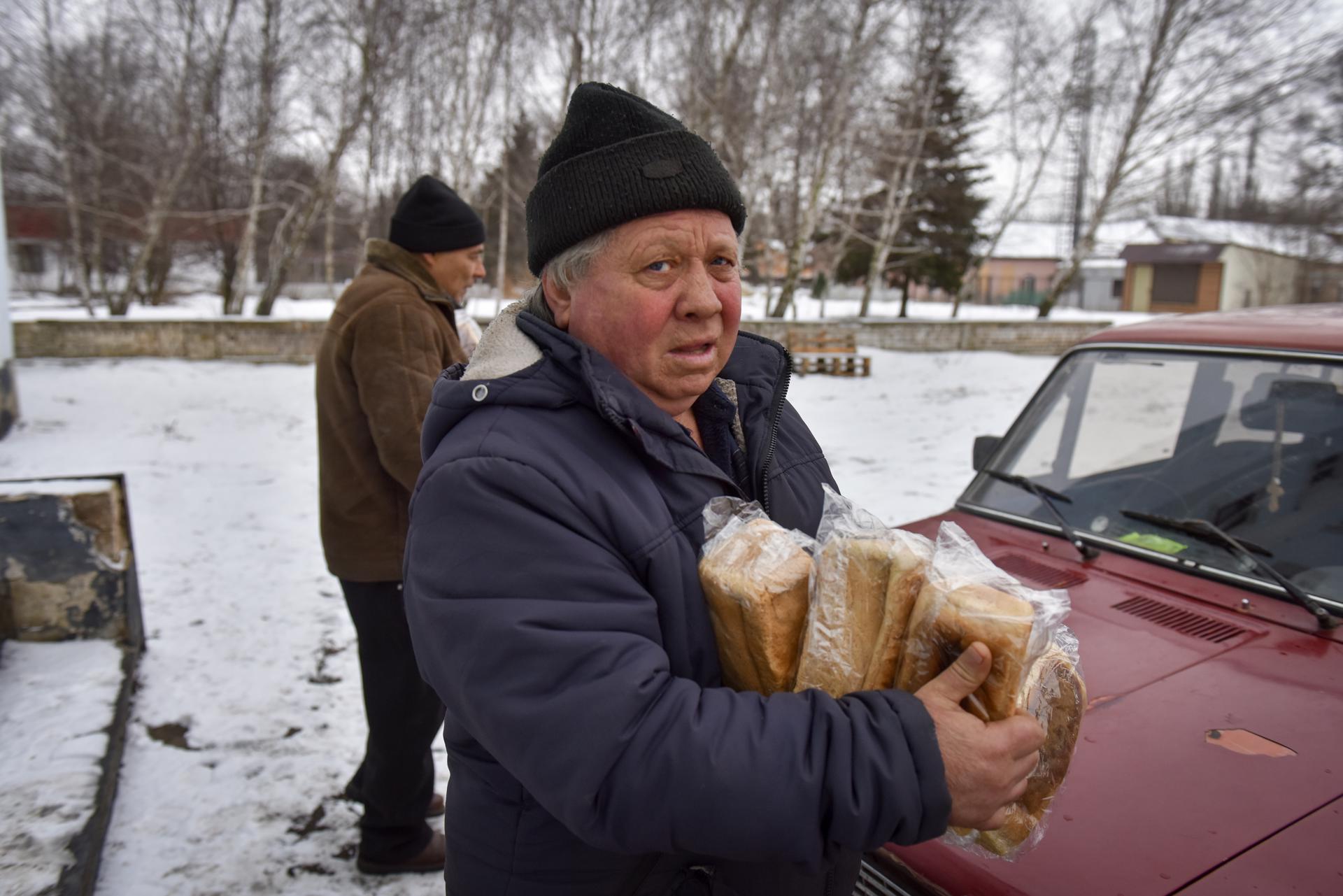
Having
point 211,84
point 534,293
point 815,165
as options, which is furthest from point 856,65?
point 534,293

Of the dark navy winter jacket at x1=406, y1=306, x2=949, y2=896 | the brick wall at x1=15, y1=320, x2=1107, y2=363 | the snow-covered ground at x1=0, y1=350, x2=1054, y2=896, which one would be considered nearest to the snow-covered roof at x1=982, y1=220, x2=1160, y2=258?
the brick wall at x1=15, y1=320, x2=1107, y2=363

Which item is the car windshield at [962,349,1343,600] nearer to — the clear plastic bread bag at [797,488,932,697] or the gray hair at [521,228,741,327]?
the clear plastic bread bag at [797,488,932,697]

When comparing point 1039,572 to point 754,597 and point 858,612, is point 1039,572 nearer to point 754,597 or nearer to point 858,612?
point 858,612

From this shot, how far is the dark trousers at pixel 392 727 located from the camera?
2.76 meters

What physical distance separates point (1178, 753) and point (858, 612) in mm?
→ 858

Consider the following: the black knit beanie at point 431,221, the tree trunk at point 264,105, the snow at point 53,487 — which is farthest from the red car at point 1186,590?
the tree trunk at point 264,105

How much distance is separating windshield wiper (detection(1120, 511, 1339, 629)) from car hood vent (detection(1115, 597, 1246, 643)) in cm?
17

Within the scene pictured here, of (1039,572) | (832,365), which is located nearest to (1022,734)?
(1039,572)

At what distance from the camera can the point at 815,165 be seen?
65.7 ft

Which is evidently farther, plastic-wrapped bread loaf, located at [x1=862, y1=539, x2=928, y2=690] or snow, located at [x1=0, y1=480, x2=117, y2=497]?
snow, located at [x1=0, y1=480, x2=117, y2=497]

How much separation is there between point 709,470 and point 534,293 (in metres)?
0.47

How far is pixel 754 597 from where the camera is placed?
3.97 feet

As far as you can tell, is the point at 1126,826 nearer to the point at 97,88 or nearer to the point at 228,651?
the point at 228,651

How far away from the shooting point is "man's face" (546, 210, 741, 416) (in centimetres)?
135
